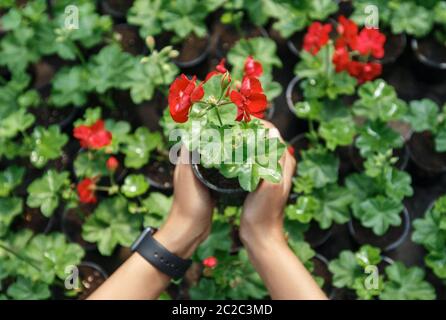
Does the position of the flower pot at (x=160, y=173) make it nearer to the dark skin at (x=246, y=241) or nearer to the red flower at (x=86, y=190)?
the red flower at (x=86, y=190)

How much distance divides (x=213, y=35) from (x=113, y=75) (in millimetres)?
512

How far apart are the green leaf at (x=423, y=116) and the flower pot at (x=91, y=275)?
123 cm

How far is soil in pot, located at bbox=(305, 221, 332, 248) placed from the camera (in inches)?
78.4

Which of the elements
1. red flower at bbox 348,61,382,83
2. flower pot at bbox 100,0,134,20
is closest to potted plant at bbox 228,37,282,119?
red flower at bbox 348,61,382,83

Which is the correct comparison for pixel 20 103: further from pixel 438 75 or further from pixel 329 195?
pixel 438 75

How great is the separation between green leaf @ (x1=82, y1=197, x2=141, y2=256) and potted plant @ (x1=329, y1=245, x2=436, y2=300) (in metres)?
0.70

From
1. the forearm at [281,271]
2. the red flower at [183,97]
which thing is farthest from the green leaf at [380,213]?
the red flower at [183,97]

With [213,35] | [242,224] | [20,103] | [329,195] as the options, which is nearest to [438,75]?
[329,195]

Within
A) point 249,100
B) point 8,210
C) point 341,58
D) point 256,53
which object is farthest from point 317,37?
point 8,210

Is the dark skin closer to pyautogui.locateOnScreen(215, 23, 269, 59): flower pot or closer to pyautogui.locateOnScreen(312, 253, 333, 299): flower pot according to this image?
pyautogui.locateOnScreen(312, 253, 333, 299): flower pot

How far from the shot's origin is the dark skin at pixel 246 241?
1.35 metres

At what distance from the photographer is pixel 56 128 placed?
2.02 meters

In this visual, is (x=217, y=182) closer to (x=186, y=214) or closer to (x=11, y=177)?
(x=186, y=214)

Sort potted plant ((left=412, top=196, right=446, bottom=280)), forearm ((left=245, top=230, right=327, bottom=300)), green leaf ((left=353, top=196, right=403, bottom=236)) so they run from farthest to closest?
1. green leaf ((left=353, top=196, right=403, bottom=236))
2. potted plant ((left=412, top=196, right=446, bottom=280))
3. forearm ((left=245, top=230, right=327, bottom=300))
